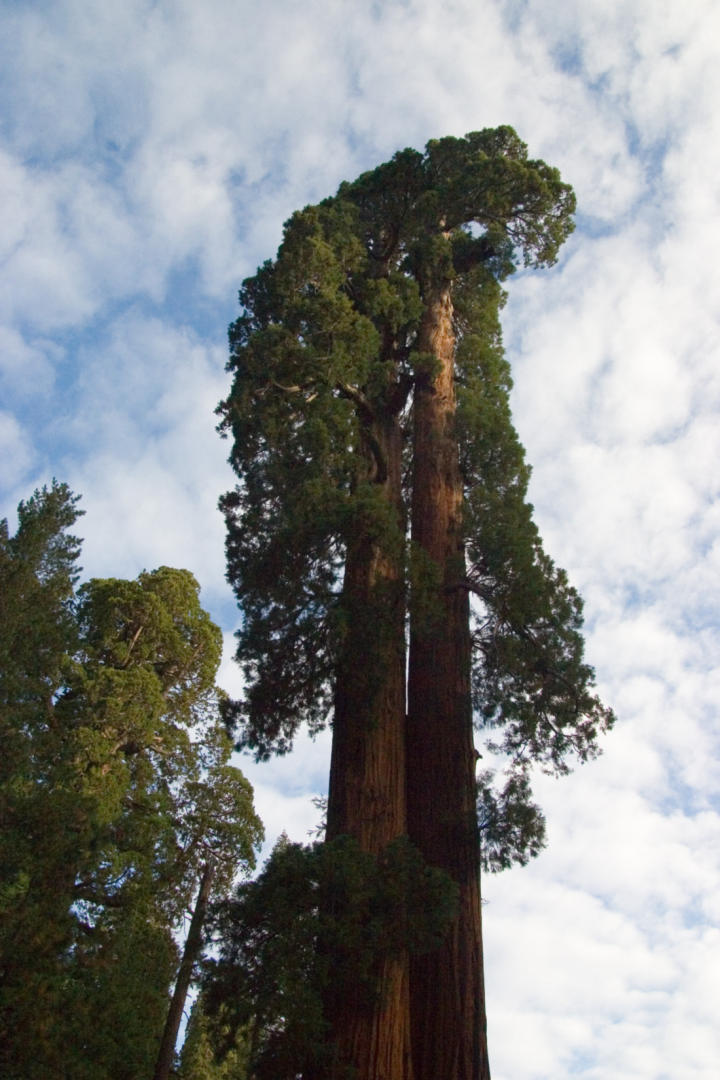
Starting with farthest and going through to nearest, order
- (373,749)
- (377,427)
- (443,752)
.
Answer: (377,427)
(443,752)
(373,749)

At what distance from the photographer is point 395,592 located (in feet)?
26.3

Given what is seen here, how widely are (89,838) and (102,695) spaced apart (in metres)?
6.51

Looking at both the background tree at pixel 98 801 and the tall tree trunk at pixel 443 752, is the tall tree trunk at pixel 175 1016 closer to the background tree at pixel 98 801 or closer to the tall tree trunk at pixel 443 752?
the background tree at pixel 98 801

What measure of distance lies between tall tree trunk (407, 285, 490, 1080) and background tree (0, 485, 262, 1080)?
11.8 feet

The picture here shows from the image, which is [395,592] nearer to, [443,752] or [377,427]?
[443,752]

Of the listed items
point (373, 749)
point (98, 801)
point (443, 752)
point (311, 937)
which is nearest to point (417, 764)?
point (443, 752)

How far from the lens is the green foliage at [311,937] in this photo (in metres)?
5.54

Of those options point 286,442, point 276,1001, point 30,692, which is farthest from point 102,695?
point 276,1001

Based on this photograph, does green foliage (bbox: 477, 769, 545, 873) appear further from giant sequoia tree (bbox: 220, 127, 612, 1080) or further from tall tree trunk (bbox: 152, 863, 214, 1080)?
tall tree trunk (bbox: 152, 863, 214, 1080)

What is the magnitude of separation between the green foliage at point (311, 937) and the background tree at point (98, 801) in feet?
10.2

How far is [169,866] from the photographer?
13.9m

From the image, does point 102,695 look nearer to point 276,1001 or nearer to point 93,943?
point 93,943

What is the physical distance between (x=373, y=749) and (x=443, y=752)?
2.18 ft

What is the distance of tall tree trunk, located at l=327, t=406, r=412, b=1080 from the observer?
19.2 feet
